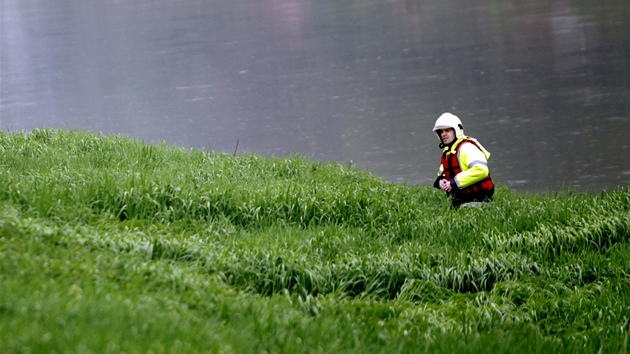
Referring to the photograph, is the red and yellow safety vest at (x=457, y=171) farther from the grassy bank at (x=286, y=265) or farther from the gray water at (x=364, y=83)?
the gray water at (x=364, y=83)

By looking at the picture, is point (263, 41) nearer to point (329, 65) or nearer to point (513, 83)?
point (329, 65)

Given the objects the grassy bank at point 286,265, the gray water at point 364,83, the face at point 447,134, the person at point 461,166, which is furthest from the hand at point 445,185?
the gray water at point 364,83

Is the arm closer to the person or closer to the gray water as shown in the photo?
the person

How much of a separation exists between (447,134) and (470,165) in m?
0.57

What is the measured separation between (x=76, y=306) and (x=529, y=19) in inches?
1215

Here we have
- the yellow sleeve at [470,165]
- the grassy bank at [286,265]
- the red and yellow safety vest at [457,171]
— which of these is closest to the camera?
the grassy bank at [286,265]

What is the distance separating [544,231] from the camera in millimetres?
10242

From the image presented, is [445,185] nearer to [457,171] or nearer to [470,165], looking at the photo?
[457,171]

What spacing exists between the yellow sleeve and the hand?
109 millimetres

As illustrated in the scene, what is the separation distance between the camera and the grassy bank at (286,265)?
5.89 meters

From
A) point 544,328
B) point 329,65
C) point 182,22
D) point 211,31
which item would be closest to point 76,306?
point 544,328

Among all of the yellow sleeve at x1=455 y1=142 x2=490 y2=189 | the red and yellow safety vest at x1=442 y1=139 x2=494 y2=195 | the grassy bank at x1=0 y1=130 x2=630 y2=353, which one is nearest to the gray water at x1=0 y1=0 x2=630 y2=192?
the red and yellow safety vest at x1=442 y1=139 x2=494 y2=195

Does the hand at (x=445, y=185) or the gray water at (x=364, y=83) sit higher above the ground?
the hand at (x=445, y=185)

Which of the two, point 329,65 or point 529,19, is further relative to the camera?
point 529,19
